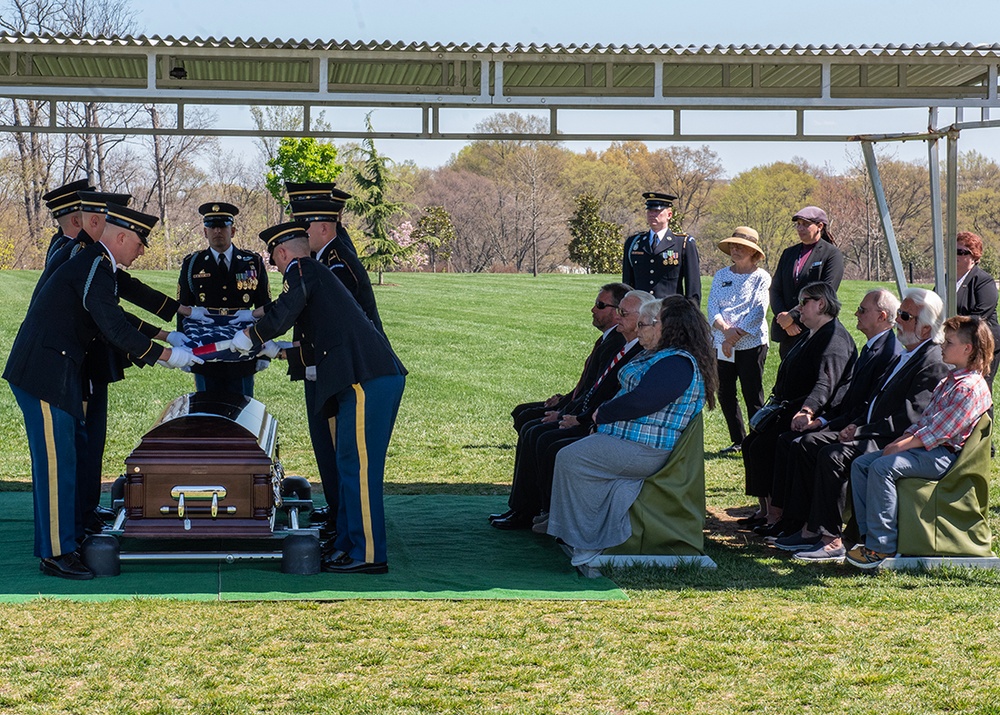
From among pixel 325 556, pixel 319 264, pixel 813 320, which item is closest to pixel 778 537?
pixel 813 320

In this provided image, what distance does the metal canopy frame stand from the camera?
750cm

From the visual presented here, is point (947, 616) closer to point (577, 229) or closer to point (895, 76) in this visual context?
point (895, 76)

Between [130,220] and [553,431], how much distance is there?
2.70 metres

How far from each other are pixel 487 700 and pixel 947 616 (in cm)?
236

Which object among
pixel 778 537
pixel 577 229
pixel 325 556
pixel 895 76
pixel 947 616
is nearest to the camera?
pixel 947 616

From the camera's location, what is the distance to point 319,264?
20.9 feet

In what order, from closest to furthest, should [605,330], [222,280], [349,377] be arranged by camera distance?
[349,377] < [605,330] < [222,280]

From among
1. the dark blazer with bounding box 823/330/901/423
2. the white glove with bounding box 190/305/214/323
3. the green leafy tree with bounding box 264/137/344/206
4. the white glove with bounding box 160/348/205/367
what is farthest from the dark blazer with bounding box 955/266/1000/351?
the green leafy tree with bounding box 264/137/344/206

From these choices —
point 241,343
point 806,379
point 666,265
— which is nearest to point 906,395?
point 806,379

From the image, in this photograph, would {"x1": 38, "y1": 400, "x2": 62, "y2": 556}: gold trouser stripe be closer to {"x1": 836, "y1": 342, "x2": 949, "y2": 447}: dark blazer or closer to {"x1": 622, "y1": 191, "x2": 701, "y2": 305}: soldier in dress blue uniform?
{"x1": 836, "y1": 342, "x2": 949, "y2": 447}: dark blazer

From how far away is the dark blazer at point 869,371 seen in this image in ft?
22.9

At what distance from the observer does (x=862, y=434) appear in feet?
22.0

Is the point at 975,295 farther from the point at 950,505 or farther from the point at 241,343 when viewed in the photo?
the point at 241,343

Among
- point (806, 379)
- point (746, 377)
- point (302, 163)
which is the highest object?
point (302, 163)
